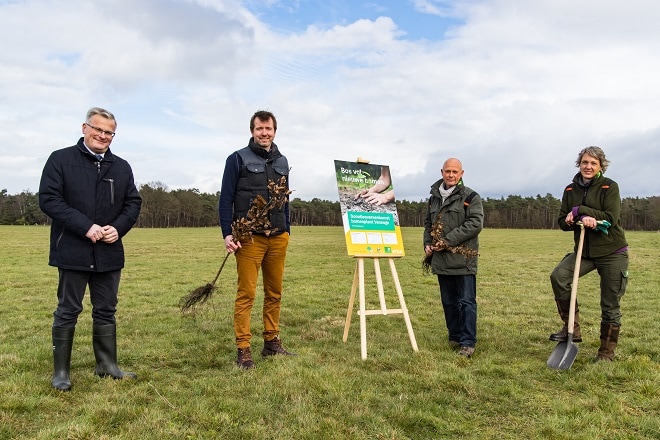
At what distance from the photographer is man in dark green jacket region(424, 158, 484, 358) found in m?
6.64

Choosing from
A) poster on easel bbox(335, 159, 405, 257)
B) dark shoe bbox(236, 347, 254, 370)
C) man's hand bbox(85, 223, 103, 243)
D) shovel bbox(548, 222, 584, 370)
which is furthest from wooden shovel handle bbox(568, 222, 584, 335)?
man's hand bbox(85, 223, 103, 243)

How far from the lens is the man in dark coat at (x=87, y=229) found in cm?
491

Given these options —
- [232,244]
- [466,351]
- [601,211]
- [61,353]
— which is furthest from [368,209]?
[61,353]

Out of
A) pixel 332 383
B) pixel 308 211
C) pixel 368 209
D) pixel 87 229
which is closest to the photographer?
pixel 87 229

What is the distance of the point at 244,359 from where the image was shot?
19.0 ft

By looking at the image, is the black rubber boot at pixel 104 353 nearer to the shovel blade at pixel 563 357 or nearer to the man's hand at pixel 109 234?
the man's hand at pixel 109 234

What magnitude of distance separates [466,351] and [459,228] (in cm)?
169

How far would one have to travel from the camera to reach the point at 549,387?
525 centimetres

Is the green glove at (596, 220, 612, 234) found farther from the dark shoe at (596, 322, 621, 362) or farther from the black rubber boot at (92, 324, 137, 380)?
the black rubber boot at (92, 324, 137, 380)

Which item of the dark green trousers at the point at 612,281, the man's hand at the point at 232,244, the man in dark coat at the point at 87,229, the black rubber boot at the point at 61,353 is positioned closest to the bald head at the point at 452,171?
the dark green trousers at the point at 612,281

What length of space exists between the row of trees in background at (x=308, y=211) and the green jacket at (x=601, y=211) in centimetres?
9085

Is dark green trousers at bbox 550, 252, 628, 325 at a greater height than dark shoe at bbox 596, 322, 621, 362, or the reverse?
dark green trousers at bbox 550, 252, 628, 325

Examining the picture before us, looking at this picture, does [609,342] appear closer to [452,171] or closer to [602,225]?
[602,225]

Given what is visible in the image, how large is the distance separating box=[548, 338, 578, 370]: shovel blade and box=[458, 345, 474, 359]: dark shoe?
3.20ft
